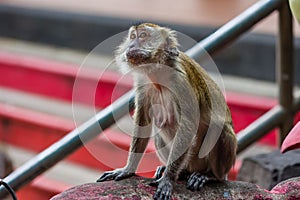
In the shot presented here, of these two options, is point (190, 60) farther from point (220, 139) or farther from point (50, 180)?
point (50, 180)

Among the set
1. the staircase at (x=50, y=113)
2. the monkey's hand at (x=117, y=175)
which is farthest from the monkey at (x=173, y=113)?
the staircase at (x=50, y=113)

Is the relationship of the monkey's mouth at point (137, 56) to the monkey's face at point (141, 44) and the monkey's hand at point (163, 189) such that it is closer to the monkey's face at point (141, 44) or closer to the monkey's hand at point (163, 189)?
the monkey's face at point (141, 44)

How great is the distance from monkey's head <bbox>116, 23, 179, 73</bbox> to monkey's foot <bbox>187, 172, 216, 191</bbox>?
0.70ft

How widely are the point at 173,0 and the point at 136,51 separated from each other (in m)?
4.47

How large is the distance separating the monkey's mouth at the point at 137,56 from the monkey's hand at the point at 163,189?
21cm

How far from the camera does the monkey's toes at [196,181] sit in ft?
4.29

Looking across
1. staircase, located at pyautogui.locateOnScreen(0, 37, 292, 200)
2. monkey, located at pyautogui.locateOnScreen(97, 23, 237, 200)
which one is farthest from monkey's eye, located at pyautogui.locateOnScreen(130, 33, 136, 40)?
staircase, located at pyautogui.locateOnScreen(0, 37, 292, 200)

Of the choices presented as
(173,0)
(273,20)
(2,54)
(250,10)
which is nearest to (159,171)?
(250,10)

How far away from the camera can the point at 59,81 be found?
155 inches

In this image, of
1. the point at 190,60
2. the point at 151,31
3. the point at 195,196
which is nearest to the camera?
the point at 195,196

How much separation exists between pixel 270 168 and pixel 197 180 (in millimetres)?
465

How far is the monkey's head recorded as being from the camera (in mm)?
1357

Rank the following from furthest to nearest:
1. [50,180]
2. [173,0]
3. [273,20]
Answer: [173,0] → [273,20] → [50,180]

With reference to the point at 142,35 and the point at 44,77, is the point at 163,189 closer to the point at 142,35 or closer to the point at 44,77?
the point at 142,35
